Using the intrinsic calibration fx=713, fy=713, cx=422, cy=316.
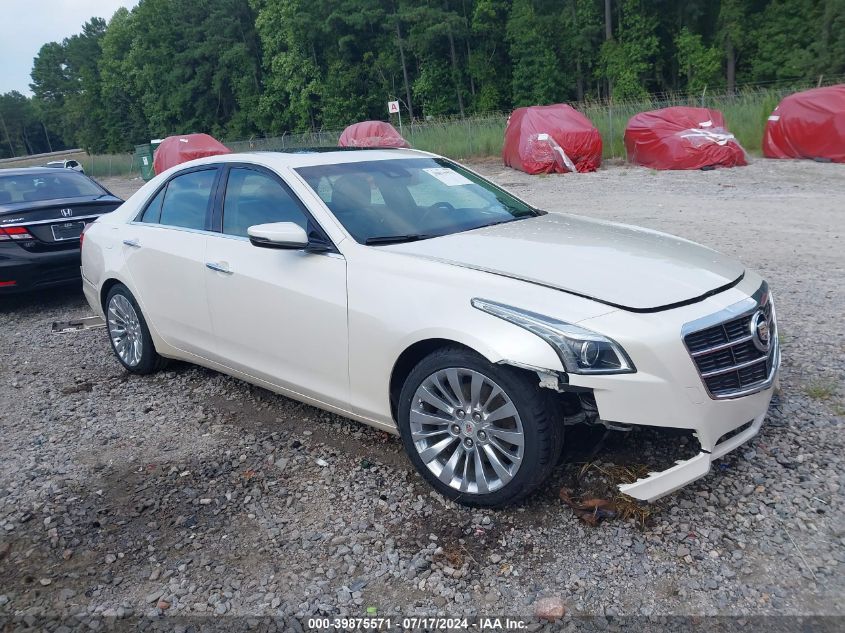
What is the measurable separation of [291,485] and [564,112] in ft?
61.7

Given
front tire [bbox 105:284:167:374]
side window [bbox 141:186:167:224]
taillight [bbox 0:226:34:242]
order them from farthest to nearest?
taillight [bbox 0:226:34:242]
front tire [bbox 105:284:167:374]
side window [bbox 141:186:167:224]

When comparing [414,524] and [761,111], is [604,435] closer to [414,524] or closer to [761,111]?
[414,524]

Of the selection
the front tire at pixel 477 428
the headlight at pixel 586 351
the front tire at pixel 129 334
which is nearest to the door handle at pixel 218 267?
the front tire at pixel 129 334

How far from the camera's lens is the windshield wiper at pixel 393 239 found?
12.5 feet

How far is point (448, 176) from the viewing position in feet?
15.5

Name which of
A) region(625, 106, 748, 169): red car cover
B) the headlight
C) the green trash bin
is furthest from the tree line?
the headlight

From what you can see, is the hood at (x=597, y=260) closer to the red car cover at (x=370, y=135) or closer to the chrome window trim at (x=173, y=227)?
the chrome window trim at (x=173, y=227)

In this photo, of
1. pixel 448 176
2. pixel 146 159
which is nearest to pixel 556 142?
pixel 448 176

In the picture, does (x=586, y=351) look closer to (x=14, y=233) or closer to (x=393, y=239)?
(x=393, y=239)

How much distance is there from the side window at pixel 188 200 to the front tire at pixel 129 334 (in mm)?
747

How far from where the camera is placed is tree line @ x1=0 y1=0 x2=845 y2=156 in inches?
1695

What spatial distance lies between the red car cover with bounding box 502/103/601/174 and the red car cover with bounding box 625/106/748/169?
1182 millimetres

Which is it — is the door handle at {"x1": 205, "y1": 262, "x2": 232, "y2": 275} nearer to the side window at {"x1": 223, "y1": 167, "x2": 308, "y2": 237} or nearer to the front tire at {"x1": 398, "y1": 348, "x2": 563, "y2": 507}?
the side window at {"x1": 223, "y1": 167, "x2": 308, "y2": 237}

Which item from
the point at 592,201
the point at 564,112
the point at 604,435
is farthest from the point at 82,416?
the point at 564,112
